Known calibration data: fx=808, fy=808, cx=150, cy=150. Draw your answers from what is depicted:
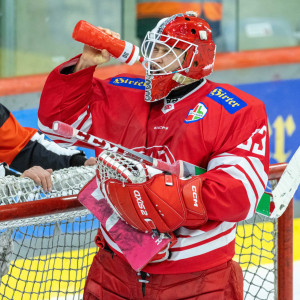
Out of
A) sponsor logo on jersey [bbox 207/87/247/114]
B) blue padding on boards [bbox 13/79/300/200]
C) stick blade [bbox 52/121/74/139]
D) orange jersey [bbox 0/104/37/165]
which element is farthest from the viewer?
blue padding on boards [bbox 13/79/300/200]

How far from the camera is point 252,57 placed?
185 inches

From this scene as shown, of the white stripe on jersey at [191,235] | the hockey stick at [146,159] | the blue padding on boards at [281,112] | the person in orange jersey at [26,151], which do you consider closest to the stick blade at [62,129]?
the hockey stick at [146,159]

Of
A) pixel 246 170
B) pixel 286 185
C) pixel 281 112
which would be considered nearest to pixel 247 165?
pixel 246 170

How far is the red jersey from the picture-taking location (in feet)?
6.56

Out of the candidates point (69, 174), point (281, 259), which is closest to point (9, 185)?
point (69, 174)

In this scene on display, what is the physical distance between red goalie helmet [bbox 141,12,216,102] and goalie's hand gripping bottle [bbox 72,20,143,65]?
0.14 ft

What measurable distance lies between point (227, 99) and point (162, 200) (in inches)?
13.4

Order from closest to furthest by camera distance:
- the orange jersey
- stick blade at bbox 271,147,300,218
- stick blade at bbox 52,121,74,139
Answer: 1. stick blade at bbox 52,121,74,139
2. stick blade at bbox 271,147,300,218
3. the orange jersey

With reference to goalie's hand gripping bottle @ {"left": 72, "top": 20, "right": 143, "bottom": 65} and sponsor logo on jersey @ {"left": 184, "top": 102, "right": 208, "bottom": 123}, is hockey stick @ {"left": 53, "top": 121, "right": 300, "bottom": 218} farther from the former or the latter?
goalie's hand gripping bottle @ {"left": 72, "top": 20, "right": 143, "bottom": 65}

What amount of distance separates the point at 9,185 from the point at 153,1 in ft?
9.15

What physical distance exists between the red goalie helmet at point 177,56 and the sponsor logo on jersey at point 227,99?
71 millimetres

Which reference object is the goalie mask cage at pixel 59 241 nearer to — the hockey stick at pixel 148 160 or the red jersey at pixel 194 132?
the red jersey at pixel 194 132

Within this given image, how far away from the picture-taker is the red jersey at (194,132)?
6.56 ft

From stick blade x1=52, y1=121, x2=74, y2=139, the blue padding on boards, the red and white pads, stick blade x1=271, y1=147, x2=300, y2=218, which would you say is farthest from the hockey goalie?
the blue padding on boards
